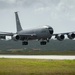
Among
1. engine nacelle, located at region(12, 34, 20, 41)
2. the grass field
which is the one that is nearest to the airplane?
engine nacelle, located at region(12, 34, 20, 41)

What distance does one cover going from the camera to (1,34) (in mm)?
99000

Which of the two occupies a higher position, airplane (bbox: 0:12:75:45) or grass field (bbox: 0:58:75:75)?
grass field (bbox: 0:58:75:75)

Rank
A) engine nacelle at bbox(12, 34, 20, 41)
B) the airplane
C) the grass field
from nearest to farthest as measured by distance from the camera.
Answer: the grass field → engine nacelle at bbox(12, 34, 20, 41) → the airplane

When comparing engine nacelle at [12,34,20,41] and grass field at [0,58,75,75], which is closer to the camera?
grass field at [0,58,75,75]

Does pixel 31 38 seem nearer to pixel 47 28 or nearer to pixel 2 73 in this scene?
pixel 47 28

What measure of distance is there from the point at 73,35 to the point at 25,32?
16882 mm

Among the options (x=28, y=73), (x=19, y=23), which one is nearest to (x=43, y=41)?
(x=19, y=23)

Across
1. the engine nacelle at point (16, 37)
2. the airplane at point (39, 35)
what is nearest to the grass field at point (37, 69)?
the airplane at point (39, 35)

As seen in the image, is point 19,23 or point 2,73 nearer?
point 2,73

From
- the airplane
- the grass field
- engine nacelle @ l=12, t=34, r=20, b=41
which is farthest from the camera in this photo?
the airplane

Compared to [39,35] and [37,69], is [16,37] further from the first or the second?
[37,69]

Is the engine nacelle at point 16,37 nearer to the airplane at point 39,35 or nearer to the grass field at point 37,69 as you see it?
the airplane at point 39,35

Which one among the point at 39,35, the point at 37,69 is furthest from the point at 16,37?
the point at 37,69

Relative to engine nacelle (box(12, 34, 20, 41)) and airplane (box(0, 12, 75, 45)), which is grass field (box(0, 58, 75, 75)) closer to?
airplane (box(0, 12, 75, 45))
